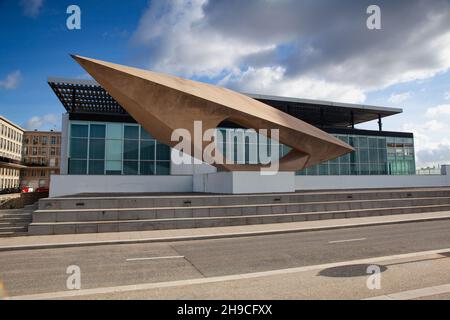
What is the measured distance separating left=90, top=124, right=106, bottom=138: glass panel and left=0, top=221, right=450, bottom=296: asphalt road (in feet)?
78.1

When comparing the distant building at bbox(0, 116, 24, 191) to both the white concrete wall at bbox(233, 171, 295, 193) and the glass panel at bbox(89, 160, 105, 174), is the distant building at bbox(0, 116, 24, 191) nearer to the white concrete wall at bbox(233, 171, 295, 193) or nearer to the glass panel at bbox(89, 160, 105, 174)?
the glass panel at bbox(89, 160, 105, 174)

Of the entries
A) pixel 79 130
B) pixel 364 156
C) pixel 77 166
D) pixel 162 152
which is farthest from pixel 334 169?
pixel 79 130

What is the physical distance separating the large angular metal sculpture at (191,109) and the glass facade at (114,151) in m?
14.7

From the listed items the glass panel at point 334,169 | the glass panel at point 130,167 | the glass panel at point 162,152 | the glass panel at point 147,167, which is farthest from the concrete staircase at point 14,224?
the glass panel at point 334,169

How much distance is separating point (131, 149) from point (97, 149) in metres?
3.29

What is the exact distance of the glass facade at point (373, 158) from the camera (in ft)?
143

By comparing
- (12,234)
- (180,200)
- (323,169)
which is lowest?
(12,234)

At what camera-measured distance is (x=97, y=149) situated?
33844 millimetres

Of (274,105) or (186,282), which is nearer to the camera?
(186,282)

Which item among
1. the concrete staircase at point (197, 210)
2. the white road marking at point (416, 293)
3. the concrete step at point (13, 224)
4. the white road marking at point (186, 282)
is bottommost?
the white road marking at point (186, 282)

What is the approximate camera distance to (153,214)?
631 inches

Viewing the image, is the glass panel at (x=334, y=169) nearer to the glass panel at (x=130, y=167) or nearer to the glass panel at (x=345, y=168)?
the glass panel at (x=345, y=168)

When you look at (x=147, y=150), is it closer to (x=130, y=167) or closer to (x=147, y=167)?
(x=147, y=167)
